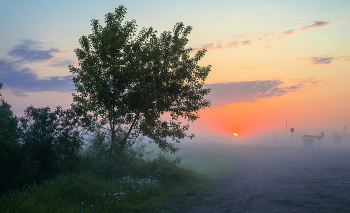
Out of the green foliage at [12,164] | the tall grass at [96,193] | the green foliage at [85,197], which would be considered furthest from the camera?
the green foliage at [12,164]

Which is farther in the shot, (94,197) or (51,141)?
(51,141)

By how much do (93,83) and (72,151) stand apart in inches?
182

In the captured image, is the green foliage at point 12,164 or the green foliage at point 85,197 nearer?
the green foliage at point 85,197

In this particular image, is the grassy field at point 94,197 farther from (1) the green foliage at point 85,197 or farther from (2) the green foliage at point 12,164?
(2) the green foliage at point 12,164

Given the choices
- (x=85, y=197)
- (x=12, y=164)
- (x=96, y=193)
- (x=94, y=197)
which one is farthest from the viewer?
(x=12, y=164)

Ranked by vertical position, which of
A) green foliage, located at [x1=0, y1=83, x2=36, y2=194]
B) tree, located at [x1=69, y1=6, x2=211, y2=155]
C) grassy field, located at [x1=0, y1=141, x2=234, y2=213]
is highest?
tree, located at [x1=69, y1=6, x2=211, y2=155]

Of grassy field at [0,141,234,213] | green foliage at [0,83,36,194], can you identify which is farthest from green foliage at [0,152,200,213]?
green foliage at [0,83,36,194]

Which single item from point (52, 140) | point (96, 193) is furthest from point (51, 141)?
point (96, 193)

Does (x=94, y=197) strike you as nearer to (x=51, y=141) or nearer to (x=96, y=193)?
(x=96, y=193)

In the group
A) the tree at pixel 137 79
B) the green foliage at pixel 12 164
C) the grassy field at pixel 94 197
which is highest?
the tree at pixel 137 79

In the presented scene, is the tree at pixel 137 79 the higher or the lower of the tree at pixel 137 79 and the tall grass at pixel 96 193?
the higher

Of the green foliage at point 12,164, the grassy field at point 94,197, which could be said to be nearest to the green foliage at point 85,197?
the grassy field at point 94,197

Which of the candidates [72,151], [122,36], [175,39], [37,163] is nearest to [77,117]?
Answer: [72,151]

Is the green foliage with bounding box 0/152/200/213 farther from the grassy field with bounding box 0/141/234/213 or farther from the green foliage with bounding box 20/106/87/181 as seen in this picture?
the green foliage with bounding box 20/106/87/181
